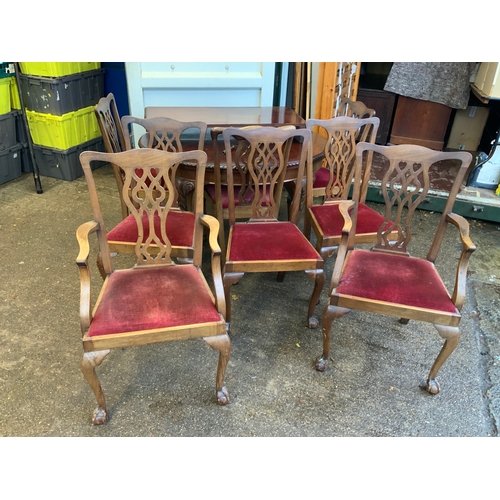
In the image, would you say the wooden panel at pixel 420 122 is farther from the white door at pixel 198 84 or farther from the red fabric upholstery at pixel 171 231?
the red fabric upholstery at pixel 171 231

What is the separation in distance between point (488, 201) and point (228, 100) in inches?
90.1

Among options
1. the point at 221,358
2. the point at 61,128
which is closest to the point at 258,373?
the point at 221,358

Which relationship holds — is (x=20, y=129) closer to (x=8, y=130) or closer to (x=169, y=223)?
(x=8, y=130)

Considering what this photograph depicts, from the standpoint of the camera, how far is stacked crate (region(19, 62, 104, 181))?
3545mm

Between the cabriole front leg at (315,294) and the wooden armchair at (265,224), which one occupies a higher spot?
the wooden armchair at (265,224)

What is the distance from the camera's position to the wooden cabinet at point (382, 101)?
4.45 m

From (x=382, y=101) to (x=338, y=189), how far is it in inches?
96.2

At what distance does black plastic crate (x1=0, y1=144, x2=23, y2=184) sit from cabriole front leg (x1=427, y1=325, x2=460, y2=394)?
3787 mm

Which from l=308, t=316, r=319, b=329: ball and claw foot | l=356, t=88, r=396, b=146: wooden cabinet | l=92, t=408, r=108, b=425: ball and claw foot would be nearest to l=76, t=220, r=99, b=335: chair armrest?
l=92, t=408, r=108, b=425: ball and claw foot

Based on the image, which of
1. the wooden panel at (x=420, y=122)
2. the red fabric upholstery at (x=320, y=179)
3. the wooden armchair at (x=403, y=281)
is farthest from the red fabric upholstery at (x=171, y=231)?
the wooden panel at (x=420, y=122)

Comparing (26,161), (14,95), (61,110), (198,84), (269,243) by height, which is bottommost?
(26,161)

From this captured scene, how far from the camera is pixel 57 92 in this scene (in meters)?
3.55

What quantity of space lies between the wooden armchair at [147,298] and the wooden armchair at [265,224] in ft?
0.99

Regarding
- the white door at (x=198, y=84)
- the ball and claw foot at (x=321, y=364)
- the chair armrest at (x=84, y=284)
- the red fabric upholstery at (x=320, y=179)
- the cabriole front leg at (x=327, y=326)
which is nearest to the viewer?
the chair armrest at (x=84, y=284)
